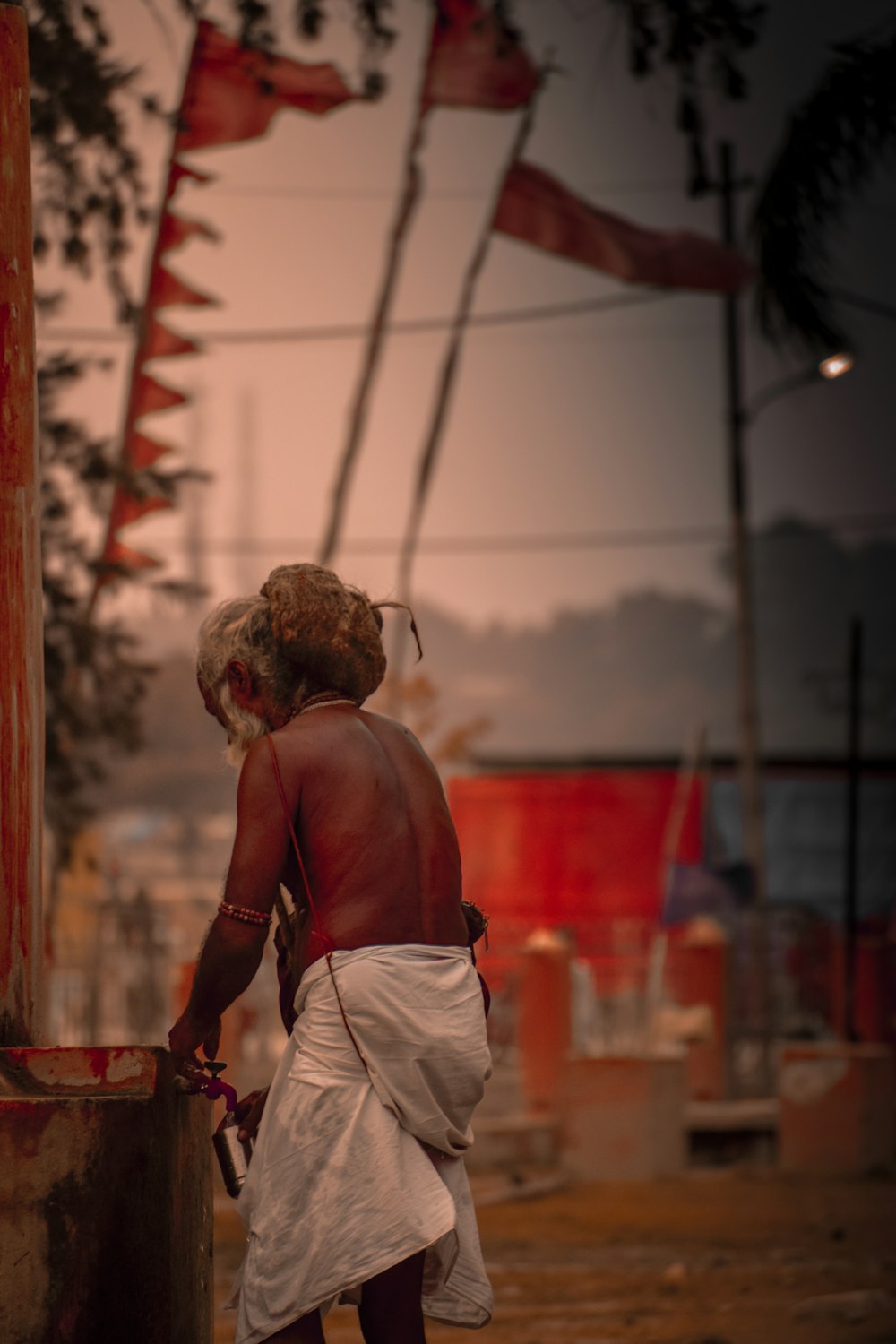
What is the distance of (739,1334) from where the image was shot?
21.4ft

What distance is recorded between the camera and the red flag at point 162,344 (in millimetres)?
10070

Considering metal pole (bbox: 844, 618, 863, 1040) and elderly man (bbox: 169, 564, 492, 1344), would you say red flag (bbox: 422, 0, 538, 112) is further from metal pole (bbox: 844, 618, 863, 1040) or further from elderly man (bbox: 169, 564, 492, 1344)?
elderly man (bbox: 169, 564, 492, 1344)

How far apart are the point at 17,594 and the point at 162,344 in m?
6.69

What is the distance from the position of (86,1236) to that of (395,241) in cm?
949

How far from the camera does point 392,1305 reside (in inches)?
127

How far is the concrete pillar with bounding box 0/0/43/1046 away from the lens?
3.65 metres

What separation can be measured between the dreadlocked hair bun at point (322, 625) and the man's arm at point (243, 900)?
0.86 ft

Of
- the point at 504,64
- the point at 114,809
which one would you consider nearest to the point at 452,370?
the point at 504,64

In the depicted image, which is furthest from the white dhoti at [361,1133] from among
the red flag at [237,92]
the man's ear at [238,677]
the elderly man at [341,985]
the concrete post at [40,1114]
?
the red flag at [237,92]

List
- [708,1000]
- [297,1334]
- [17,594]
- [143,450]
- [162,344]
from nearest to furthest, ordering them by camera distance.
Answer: [297,1334], [17,594], [162,344], [143,450], [708,1000]

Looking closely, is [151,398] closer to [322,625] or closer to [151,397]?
[151,397]

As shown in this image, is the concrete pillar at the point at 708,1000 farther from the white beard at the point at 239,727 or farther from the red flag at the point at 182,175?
the white beard at the point at 239,727

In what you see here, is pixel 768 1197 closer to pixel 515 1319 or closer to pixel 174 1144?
pixel 515 1319

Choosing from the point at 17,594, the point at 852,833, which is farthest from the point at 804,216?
the point at 17,594
